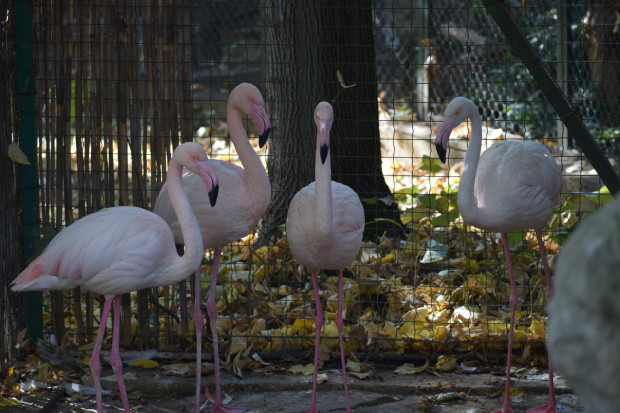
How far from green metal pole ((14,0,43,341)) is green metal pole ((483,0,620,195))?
10.3 ft

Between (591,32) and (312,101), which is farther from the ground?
(591,32)

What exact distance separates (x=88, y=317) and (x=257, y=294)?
1248 mm

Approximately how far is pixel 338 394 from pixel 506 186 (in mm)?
1623

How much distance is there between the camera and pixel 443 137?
175 inches

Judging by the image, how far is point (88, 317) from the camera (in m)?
5.30

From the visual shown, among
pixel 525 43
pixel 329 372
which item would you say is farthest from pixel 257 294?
pixel 525 43

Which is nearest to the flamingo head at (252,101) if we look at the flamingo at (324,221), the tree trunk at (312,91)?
the flamingo at (324,221)

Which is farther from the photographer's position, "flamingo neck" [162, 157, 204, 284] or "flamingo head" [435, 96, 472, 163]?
"flamingo head" [435, 96, 472, 163]

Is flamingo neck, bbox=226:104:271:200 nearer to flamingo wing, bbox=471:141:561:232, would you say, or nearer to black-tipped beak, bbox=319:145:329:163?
black-tipped beak, bbox=319:145:329:163

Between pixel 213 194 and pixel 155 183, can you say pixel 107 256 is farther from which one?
pixel 155 183

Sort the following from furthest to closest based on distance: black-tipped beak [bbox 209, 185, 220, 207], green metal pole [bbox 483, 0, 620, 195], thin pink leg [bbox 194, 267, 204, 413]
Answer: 1. thin pink leg [bbox 194, 267, 204, 413]
2. black-tipped beak [bbox 209, 185, 220, 207]
3. green metal pole [bbox 483, 0, 620, 195]

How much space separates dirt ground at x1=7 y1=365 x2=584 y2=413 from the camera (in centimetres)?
451

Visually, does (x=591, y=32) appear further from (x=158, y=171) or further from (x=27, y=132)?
(x=27, y=132)

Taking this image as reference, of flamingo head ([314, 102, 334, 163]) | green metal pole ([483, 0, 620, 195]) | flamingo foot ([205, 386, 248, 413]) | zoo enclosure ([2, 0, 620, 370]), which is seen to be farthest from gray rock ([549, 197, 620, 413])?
→ zoo enclosure ([2, 0, 620, 370])
